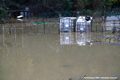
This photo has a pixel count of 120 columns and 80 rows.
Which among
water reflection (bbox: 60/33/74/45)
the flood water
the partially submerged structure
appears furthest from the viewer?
the partially submerged structure

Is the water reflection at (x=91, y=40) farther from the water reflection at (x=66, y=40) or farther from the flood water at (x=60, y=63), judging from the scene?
the flood water at (x=60, y=63)

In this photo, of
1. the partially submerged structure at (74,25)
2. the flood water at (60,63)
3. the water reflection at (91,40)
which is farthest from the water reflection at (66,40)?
the partially submerged structure at (74,25)

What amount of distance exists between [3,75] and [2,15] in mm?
12578

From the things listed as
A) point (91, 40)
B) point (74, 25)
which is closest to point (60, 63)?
point (91, 40)

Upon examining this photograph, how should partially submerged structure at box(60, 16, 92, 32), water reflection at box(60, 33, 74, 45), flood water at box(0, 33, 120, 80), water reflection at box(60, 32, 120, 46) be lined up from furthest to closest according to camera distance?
partially submerged structure at box(60, 16, 92, 32) → water reflection at box(60, 33, 74, 45) → water reflection at box(60, 32, 120, 46) → flood water at box(0, 33, 120, 80)

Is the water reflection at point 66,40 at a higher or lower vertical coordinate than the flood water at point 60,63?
higher

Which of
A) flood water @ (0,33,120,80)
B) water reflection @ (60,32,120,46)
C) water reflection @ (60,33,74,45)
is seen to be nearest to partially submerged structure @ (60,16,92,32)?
water reflection @ (60,32,120,46)

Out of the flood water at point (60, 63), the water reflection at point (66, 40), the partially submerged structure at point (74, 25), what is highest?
the partially submerged structure at point (74, 25)

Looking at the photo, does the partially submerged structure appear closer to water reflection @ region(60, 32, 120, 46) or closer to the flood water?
water reflection @ region(60, 32, 120, 46)

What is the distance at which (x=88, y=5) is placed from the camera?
18.6 metres

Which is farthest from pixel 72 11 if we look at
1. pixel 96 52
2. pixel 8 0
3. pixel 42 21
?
pixel 96 52

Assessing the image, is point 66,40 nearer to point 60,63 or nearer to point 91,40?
point 91,40

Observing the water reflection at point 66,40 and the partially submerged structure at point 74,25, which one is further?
the partially submerged structure at point 74,25

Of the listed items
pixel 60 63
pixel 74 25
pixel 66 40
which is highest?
pixel 74 25
